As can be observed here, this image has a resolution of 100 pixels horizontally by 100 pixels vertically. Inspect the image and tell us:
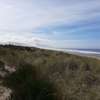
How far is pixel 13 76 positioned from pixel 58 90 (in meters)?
2.08

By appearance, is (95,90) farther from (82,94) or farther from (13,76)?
(13,76)

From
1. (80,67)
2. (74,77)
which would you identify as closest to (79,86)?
(74,77)

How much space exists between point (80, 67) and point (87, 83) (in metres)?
6.85

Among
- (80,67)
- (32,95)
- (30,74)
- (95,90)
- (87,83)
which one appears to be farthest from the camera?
(80,67)

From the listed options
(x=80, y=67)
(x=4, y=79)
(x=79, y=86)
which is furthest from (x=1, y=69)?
(x=80, y=67)

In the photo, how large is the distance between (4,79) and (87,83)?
4.84 meters

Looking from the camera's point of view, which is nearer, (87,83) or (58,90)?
(58,90)

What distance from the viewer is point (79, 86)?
1856cm

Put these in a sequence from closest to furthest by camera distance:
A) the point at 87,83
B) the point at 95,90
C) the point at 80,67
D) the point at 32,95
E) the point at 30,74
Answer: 1. the point at 32,95
2. the point at 30,74
3. the point at 95,90
4. the point at 87,83
5. the point at 80,67

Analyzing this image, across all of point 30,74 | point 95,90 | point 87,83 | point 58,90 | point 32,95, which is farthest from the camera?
point 87,83

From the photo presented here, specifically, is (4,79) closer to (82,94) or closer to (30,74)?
(30,74)

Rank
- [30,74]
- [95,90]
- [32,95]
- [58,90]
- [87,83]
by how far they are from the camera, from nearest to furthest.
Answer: [32,95] → [58,90] → [30,74] → [95,90] → [87,83]

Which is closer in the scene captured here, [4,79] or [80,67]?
[4,79]

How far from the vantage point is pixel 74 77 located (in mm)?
21109
